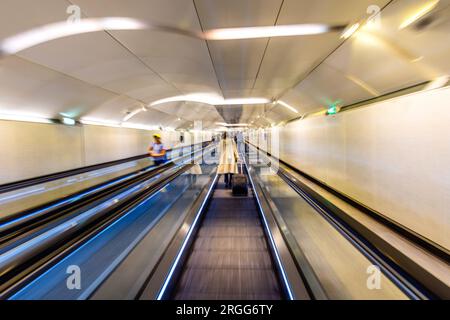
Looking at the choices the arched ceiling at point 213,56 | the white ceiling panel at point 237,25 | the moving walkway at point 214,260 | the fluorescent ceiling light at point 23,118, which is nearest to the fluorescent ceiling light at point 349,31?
the arched ceiling at point 213,56

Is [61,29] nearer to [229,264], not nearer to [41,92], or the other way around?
[41,92]

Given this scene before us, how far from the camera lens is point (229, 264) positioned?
10.1ft

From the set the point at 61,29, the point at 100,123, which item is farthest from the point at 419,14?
the point at 100,123

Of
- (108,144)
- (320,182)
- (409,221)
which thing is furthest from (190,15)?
(108,144)

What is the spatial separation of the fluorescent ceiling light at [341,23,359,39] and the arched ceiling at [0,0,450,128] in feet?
0.29

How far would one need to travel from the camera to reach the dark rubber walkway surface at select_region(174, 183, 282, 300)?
2.53m

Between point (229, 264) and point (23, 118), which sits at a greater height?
point (23, 118)

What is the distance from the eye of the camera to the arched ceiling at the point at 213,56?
9.64 ft

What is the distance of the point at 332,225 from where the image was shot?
395cm

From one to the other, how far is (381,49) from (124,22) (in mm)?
4403

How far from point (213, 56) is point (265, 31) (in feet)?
5.12

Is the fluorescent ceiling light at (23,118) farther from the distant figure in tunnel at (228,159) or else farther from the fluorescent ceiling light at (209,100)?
the distant figure in tunnel at (228,159)

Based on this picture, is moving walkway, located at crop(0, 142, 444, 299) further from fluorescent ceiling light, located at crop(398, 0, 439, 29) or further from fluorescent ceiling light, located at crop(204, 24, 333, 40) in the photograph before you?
fluorescent ceiling light, located at crop(204, 24, 333, 40)

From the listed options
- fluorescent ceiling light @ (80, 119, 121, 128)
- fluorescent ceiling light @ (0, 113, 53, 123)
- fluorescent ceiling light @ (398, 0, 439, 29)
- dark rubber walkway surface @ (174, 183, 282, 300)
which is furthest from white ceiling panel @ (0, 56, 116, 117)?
fluorescent ceiling light @ (398, 0, 439, 29)
